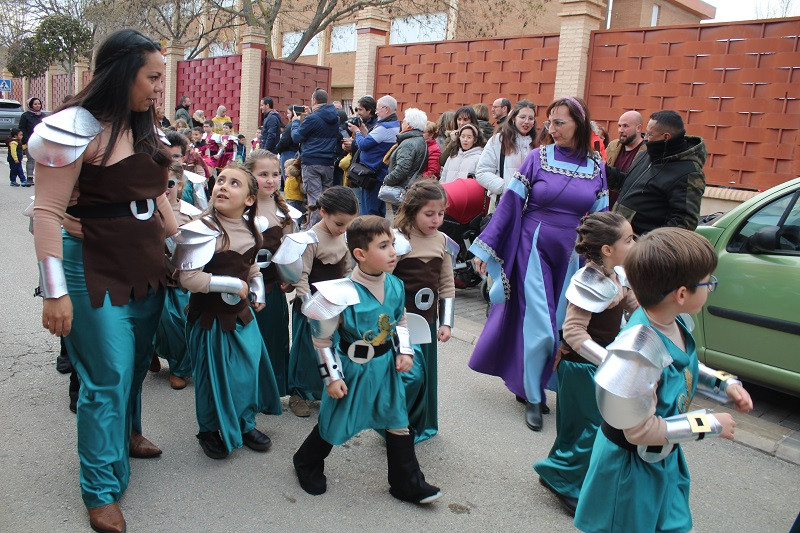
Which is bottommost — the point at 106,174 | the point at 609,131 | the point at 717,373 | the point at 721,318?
the point at 721,318

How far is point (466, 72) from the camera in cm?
1468

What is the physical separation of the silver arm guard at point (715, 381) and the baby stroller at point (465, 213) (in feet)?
16.2

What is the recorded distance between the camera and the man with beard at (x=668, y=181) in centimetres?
478

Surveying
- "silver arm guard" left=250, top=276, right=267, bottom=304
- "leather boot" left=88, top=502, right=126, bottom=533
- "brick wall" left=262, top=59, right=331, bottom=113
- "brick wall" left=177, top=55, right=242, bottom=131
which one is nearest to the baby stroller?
"silver arm guard" left=250, top=276, right=267, bottom=304

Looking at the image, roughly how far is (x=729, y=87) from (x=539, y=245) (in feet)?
24.8

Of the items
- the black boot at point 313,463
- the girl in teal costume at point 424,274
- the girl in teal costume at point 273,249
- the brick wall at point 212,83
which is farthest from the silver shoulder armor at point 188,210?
the brick wall at point 212,83

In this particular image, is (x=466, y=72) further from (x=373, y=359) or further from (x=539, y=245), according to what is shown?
(x=373, y=359)

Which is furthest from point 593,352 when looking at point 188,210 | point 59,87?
point 59,87

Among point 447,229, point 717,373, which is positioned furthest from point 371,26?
point 717,373

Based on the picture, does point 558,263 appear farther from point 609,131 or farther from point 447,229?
point 609,131

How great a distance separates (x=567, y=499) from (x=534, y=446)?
736mm

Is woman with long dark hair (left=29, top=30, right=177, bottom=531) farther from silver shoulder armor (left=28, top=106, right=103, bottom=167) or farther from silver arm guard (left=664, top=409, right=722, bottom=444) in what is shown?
silver arm guard (left=664, top=409, right=722, bottom=444)

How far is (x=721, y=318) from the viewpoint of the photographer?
496 centimetres

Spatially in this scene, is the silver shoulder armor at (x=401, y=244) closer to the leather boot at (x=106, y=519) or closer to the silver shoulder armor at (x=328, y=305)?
the silver shoulder armor at (x=328, y=305)
